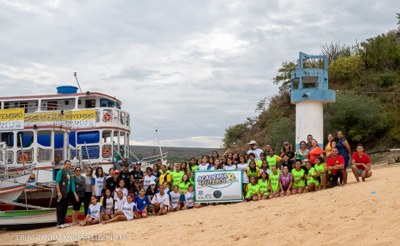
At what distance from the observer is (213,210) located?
41.8 feet

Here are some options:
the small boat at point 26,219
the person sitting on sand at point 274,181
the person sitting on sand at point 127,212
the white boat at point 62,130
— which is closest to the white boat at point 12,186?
the small boat at point 26,219

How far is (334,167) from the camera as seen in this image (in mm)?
12500

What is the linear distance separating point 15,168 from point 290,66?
102ft

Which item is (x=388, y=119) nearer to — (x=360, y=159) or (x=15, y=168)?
(x=360, y=159)

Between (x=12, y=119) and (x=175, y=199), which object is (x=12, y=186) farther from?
(x=175, y=199)

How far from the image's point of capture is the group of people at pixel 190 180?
12938 mm

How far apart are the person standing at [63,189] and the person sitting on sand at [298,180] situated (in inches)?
247

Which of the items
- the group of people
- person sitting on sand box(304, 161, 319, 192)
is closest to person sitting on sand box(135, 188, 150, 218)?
the group of people

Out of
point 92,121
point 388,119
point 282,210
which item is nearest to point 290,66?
point 388,119

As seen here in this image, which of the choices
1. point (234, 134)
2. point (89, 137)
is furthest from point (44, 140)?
point (234, 134)

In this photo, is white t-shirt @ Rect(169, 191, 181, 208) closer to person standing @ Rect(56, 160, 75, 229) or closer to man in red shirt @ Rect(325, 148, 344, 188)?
person standing @ Rect(56, 160, 75, 229)

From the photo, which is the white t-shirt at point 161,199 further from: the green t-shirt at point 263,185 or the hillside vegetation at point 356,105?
the hillside vegetation at point 356,105

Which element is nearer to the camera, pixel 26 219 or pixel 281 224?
pixel 281 224

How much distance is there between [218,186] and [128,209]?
8.68 ft
